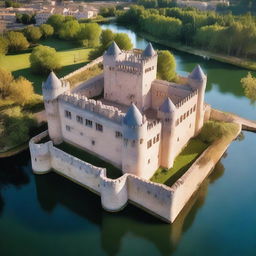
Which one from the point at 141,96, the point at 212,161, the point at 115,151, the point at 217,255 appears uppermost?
the point at 141,96

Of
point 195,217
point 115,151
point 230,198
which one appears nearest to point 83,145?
point 115,151

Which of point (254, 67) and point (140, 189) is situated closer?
point (140, 189)

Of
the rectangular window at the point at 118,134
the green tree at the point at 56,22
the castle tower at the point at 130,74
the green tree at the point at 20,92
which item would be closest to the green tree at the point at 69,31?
the green tree at the point at 56,22

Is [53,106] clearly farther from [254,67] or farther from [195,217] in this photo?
[254,67]

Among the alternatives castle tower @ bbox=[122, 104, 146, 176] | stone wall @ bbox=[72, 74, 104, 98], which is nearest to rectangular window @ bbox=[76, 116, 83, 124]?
castle tower @ bbox=[122, 104, 146, 176]

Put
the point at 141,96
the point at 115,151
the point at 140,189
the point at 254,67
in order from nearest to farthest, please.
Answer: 1. the point at 140,189
2. the point at 115,151
3. the point at 141,96
4. the point at 254,67

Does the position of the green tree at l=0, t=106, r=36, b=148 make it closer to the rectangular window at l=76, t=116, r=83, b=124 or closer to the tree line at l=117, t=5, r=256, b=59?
the rectangular window at l=76, t=116, r=83, b=124
